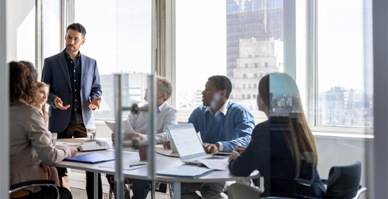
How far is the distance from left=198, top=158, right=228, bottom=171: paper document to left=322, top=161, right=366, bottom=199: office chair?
0.54 metres

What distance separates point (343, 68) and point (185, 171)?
3.08 ft

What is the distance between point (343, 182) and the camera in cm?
207

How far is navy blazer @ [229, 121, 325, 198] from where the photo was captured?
2066mm

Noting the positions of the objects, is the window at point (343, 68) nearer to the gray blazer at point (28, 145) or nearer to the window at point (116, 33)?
the gray blazer at point (28, 145)

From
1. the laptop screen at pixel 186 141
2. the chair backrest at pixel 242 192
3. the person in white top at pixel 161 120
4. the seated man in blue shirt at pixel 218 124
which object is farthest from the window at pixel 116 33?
the chair backrest at pixel 242 192

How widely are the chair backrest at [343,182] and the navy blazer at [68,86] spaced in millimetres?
2144

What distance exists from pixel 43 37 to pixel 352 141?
2342 mm

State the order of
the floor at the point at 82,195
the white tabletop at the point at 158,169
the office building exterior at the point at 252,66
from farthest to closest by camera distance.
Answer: the floor at the point at 82,195
the office building exterior at the point at 252,66
the white tabletop at the point at 158,169

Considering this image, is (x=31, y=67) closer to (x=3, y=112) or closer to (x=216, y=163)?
(x=3, y=112)

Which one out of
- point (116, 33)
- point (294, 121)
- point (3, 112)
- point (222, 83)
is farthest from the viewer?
point (116, 33)

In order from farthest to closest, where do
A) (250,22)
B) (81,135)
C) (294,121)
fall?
(81,135) → (250,22) → (294,121)

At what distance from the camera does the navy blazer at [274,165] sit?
207 centimetres

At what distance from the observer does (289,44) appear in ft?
6.85

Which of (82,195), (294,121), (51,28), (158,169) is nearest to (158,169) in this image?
(158,169)
